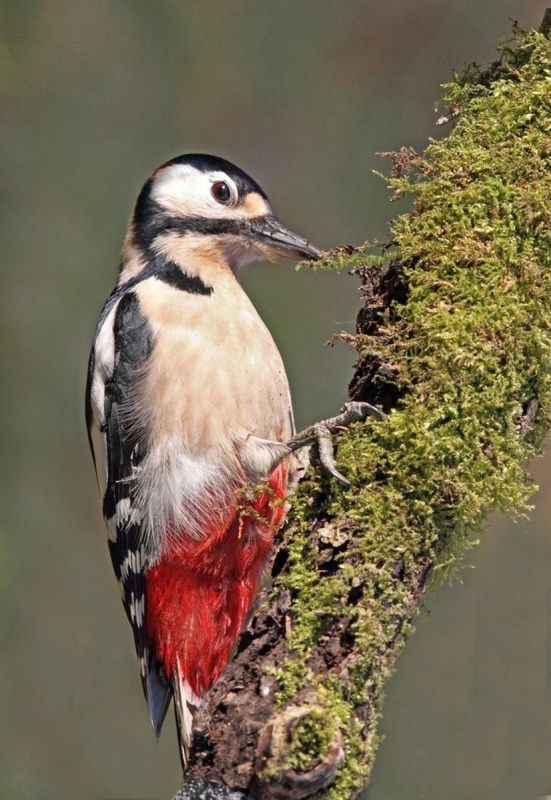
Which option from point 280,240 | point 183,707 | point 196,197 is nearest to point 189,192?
point 196,197

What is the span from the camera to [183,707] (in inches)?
96.1

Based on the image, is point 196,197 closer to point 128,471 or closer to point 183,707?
point 128,471

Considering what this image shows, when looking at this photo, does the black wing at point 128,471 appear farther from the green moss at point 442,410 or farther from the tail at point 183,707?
the green moss at point 442,410

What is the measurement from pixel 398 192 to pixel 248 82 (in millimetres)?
3450

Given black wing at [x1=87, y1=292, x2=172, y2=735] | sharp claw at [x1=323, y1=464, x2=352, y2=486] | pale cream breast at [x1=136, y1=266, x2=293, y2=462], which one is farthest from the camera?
black wing at [x1=87, y1=292, x2=172, y2=735]

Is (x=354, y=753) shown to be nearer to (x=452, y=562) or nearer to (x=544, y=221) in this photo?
(x=452, y=562)

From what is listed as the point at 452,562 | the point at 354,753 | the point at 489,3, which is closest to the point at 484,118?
the point at 452,562

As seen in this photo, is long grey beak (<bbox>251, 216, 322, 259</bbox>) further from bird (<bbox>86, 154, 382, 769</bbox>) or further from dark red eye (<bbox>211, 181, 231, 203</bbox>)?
dark red eye (<bbox>211, 181, 231, 203</bbox>)

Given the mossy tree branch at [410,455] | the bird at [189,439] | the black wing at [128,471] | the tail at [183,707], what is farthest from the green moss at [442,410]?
the tail at [183,707]

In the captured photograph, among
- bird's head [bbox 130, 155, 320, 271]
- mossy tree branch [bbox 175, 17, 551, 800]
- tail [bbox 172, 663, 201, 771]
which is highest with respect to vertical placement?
bird's head [bbox 130, 155, 320, 271]

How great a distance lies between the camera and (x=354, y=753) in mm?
1525

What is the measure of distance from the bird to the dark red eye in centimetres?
3

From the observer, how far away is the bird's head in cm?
262

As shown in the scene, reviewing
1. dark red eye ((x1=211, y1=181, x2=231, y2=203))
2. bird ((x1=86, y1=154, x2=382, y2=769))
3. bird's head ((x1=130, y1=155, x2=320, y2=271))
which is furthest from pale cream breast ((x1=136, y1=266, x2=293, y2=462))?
dark red eye ((x1=211, y1=181, x2=231, y2=203))
